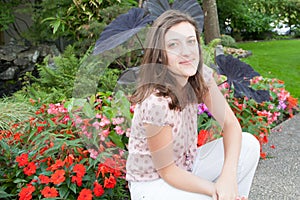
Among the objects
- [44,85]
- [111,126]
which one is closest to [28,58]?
[44,85]

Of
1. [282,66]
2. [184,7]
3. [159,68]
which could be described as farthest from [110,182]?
[282,66]

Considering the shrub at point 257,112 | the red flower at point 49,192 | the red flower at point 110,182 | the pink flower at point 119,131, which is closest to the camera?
the red flower at point 49,192

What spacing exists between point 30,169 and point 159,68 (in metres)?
1.03

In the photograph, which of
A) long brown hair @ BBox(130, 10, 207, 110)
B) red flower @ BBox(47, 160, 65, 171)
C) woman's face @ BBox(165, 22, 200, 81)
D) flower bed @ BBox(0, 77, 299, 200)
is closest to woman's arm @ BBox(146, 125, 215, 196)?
long brown hair @ BBox(130, 10, 207, 110)

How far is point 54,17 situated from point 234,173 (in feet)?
16.5

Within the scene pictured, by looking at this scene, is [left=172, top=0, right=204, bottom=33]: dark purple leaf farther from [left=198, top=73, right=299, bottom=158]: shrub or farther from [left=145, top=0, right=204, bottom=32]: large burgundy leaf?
[left=198, top=73, right=299, bottom=158]: shrub

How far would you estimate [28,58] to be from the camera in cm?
622

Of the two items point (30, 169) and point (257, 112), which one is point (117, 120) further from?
point (257, 112)

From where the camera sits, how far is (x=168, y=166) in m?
1.54

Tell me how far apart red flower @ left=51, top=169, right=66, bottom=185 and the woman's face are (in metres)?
0.87

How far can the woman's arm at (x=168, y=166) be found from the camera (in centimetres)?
149

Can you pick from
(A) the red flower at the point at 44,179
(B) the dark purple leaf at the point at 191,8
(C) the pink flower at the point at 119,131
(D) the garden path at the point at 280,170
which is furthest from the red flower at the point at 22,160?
(D) the garden path at the point at 280,170

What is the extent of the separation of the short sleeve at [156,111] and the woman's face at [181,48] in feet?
0.41

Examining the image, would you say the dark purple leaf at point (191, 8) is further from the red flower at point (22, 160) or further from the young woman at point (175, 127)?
the red flower at point (22, 160)
